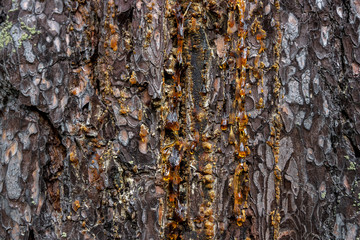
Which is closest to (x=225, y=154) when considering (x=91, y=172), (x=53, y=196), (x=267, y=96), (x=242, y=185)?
(x=242, y=185)

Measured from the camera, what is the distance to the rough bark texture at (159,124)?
35.7 inches

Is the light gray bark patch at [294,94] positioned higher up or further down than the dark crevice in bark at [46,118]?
higher up

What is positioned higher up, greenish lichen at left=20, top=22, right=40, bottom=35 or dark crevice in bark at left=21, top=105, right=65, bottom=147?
greenish lichen at left=20, top=22, right=40, bottom=35

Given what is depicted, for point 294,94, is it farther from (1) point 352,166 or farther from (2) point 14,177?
(2) point 14,177

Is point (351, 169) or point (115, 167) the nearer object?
point (115, 167)

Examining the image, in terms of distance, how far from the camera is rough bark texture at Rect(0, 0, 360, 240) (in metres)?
0.91

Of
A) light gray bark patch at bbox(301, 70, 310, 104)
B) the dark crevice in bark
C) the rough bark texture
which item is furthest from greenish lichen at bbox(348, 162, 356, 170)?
the dark crevice in bark

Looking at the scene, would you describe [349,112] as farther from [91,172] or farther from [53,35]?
[53,35]

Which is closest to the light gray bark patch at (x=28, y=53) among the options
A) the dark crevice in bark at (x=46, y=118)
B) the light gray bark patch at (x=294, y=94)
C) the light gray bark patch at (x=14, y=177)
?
the dark crevice in bark at (x=46, y=118)

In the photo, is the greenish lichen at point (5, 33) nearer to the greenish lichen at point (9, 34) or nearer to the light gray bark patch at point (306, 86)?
→ the greenish lichen at point (9, 34)

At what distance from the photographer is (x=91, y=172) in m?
0.92

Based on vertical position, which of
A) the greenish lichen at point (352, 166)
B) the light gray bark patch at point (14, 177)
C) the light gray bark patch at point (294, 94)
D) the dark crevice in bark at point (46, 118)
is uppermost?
the light gray bark patch at point (294, 94)

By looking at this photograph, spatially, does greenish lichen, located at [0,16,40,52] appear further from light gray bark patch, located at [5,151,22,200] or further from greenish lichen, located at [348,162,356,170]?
greenish lichen, located at [348,162,356,170]

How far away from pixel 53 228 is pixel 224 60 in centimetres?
65
